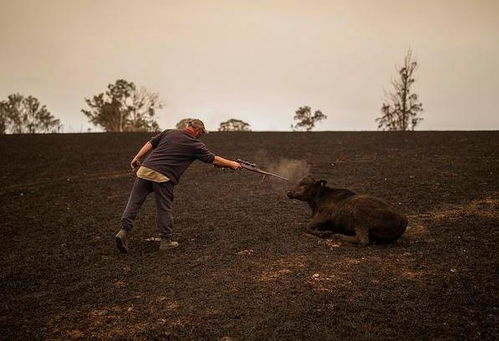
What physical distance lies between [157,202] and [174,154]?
2.90ft

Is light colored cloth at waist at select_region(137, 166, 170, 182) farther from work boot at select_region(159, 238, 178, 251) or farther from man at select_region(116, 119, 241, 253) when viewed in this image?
work boot at select_region(159, 238, 178, 251)

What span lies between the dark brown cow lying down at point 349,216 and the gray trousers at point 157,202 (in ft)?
8.19

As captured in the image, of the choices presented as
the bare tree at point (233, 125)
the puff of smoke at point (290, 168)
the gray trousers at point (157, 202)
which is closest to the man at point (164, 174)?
the gray trousers at point (157, 202)

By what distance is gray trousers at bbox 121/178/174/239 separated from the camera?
7.08 m

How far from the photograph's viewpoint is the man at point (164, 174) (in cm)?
705

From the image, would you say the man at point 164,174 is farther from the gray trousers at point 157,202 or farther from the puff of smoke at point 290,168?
the puff of smoke at point 290,168

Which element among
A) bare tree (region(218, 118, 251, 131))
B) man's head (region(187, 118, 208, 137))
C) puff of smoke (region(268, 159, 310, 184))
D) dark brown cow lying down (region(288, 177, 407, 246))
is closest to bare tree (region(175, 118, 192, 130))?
man's head (region(187, 118, 208, 137))

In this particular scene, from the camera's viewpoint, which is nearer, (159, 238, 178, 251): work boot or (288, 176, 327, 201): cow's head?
(159, 238, 178, 251): work boot

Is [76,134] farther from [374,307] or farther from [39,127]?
[39,127]

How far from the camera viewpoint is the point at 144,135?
25406 millimetres

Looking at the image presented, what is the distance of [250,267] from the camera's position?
6043 mm

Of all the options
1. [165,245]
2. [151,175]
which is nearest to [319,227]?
[165,245]

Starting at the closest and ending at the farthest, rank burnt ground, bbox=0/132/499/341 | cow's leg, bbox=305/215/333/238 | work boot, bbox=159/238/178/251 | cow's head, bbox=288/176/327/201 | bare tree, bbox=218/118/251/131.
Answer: burnt ground, bbox=0/132/499/341, work boot, bbox=159/238/178/251, cow's leg, bbox=305/215/333/238, cow's head, bbox=288/176/327/201, bare tree, bbox=218/118/251/131

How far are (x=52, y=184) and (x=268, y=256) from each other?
432 inches
